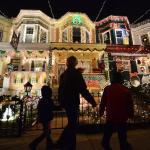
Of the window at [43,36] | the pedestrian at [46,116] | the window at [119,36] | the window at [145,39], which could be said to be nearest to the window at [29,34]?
the window at [43,36]

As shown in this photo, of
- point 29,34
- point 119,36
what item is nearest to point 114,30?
point 119,36

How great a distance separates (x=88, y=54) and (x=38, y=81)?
5.91m

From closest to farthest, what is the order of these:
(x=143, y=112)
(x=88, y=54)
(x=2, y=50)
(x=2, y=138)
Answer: (x=2, y=138) → (x=143, y=112) → (x=2, y=50) → (x=88, y=54)

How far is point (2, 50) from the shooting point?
16.7 meters

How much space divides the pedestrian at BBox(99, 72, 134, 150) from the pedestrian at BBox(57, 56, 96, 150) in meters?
0.37

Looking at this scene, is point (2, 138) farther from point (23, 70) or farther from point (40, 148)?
point (23, 70)

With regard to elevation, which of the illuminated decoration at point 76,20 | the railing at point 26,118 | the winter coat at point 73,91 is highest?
the illuminated decoration at point 76,20

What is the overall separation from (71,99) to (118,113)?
91 centimetres

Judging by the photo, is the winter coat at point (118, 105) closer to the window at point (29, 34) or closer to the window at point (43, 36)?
the window at point (29, 34)

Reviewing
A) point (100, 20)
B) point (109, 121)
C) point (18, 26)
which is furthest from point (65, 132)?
point (100, 20)

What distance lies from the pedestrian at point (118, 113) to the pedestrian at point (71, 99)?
14.6 inches

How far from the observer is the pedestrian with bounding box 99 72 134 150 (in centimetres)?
325

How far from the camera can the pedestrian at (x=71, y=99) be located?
10.4 feet

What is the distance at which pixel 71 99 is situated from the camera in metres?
3.31
